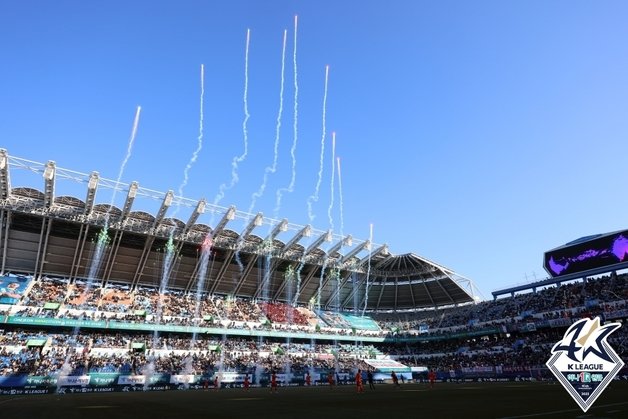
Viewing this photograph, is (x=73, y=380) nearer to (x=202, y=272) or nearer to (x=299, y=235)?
(x=202, y=272)

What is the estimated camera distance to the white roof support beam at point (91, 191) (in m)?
42.1

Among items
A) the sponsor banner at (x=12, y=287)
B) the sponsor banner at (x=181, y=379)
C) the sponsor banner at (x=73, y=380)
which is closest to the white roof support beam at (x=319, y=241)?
the sponsor banner at (x=181, y=379)

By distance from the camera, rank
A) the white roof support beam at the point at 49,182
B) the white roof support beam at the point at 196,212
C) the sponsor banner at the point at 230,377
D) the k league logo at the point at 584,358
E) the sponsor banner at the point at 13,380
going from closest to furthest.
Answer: the k league logo at the point at 584,358
the sponsor banner at the point at 13,380
the white roof support beam at the point at 49,182
the sponsor banner at the point at 230,377
the white roof support beam at the point at 196,212

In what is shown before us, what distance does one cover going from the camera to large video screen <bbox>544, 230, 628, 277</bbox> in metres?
55.2

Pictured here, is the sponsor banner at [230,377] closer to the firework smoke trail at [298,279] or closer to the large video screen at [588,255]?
the firework smoke trail at [298,279]

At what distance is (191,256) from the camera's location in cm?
5972

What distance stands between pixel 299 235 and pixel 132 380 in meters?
27.2

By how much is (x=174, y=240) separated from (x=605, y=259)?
59798 mm

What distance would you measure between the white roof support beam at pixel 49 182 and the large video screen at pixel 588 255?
67808 millimetres

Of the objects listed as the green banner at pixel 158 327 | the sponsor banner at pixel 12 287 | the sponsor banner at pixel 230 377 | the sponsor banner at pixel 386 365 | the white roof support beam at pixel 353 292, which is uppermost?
the white roof support beam at pixel 353 292

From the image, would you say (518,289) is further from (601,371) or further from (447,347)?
(601,371)

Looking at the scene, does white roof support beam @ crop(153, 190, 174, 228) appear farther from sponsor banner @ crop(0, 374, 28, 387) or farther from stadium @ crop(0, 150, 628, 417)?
sponsor banner @ crop(0, 374, 28, 387)

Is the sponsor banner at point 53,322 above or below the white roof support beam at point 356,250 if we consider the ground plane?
below

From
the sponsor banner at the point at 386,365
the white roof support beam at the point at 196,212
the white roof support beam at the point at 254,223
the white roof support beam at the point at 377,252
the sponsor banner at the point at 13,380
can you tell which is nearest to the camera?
the sponsor banner at the point at 13,380
